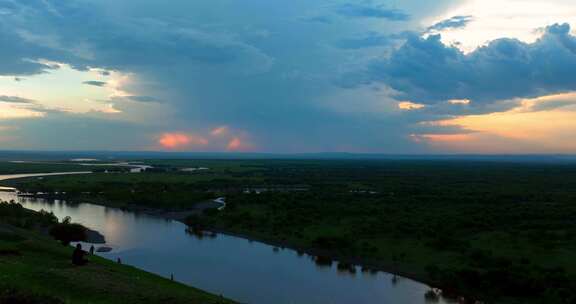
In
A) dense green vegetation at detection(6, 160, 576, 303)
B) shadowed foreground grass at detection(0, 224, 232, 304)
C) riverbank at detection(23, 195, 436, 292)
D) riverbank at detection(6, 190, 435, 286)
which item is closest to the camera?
shadowed foreground grass at detection(0, 224, 232, 304)

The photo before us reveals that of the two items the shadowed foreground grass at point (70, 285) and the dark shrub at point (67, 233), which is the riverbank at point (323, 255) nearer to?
the dark shrub at point (67, 233)

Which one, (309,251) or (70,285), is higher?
(70,285)

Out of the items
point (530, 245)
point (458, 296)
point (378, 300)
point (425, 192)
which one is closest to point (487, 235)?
point (530, 245)

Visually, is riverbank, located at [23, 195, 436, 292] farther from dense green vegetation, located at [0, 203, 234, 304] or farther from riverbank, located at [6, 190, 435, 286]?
dense green vegetation, located at [0, 203, 234, 304]

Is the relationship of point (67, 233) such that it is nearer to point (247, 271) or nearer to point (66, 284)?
point (247, 271)

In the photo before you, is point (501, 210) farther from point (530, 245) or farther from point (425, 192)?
point (425, 192)

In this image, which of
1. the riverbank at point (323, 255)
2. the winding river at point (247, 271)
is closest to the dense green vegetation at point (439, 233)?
the riverbank at point (323, 255)

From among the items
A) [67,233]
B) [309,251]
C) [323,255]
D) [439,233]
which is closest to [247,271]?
[309,251]

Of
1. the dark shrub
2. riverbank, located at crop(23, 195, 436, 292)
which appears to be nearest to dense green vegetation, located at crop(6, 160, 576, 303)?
riverbank, located at crop(23, 195, 436, 292)

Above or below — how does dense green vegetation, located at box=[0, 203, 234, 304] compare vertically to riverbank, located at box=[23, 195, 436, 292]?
above
